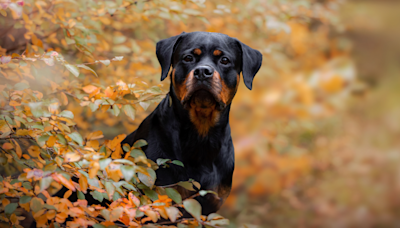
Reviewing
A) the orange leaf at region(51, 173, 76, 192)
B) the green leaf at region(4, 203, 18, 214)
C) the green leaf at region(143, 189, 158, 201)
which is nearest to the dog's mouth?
the green leaf at region(143, 189, 158, 201)

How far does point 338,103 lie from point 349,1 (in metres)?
1.98

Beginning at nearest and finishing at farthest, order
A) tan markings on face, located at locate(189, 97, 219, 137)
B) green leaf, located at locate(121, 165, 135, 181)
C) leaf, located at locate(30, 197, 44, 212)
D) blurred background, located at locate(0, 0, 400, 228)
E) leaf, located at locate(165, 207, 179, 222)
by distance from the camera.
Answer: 1. green leaf, located at locate(121, 165, 135, 181)
2. leaf, located at locate(165, 207, 179, 222)
3. leaf, located at locate(30, 197, 44, 212)
4. tan markings on face, located at locate(189, 97, 219, 137)
5. blurred background, located at locate(0, 0, 400, 228)

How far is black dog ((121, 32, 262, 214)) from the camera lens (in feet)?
6.56

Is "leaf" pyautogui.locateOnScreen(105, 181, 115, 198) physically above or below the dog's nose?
below

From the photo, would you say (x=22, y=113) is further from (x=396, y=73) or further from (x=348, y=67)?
(x=396, y=73)

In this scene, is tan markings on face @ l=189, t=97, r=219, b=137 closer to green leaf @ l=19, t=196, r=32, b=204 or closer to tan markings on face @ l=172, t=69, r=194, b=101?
tan markings on face @ l=172, t=69, r=194, b=101

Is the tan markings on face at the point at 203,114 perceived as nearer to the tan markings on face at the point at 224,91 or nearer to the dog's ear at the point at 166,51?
the tan markings on face at the point at 224,91

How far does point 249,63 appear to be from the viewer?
7.23 ft

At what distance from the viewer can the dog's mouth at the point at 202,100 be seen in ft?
6.46

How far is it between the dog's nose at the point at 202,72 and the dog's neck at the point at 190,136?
0.23m

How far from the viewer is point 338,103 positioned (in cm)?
612

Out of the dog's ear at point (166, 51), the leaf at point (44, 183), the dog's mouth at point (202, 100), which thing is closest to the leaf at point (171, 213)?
the leaf at point (44, 183)

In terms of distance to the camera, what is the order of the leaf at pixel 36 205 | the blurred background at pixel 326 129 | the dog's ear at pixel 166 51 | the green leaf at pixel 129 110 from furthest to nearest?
the blurred background at pixel 326 129 < the dog's ear at pixel 166 51 < the green leaf at pixel 129 110 < the leaf at pixel 36 205

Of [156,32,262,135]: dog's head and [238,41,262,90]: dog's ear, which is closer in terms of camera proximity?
[156,32,262,135]: dog's head
